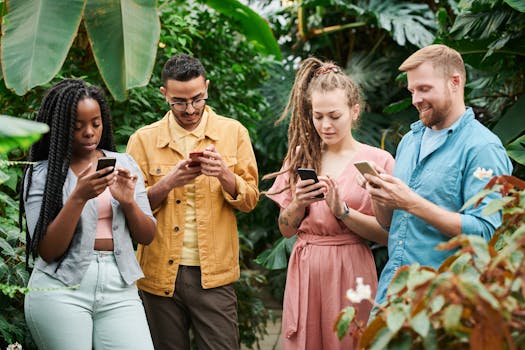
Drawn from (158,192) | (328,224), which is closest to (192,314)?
(158,192)

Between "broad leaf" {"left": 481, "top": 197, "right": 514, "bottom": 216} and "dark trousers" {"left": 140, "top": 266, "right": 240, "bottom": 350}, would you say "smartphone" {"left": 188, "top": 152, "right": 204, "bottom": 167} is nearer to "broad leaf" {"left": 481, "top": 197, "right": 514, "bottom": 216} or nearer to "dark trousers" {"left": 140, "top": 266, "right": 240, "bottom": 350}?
"dark trousers" {"left": 140, "top": 266, "right": 240, "bottom": 350}

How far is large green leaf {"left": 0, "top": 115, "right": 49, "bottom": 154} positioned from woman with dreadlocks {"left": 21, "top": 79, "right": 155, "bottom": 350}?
4.19ft

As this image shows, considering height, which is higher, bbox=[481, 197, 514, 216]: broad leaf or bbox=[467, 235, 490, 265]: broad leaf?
bbox=[481, 197, 514, 216]: broad leaf

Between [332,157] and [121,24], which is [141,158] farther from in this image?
[332,157]

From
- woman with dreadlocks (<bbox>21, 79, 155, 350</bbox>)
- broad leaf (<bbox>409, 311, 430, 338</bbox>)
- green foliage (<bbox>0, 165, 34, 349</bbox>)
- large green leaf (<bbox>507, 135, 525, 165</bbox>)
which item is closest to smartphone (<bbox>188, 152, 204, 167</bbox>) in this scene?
woman with dreadlocks (<bbox>21, 79, 155, 350</bbox>)

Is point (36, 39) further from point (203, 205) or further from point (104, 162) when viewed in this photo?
point (203, 205)

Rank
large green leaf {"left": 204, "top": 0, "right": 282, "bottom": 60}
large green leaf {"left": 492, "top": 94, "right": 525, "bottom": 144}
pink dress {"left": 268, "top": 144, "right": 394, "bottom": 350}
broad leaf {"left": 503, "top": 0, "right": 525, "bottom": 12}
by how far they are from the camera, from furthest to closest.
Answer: large green leaf {"left": 204, "top": 0, "right": 282, "bottom": 60} < large green leaf {"left": 492, "top": 94, "right": 525, "bottom": 144} < broad leaf {"left": 503, "top": 0, "right": 525, "bottom": 12} < pink dress {"left": 268, "top": 144, "right": 394, "bottom": 350}

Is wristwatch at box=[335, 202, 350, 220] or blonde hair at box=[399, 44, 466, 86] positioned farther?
wristwatch at box=[335, 202, 350, 220]

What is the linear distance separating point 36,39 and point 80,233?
0.92 m

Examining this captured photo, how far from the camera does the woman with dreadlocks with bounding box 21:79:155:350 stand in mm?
3146

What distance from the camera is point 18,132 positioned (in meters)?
1.78

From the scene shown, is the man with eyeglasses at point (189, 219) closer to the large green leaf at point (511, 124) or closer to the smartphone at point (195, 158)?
the smartphone at point (195, 158)

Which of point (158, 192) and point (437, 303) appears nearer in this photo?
point (437, 303)

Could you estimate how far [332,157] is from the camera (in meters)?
3.71
